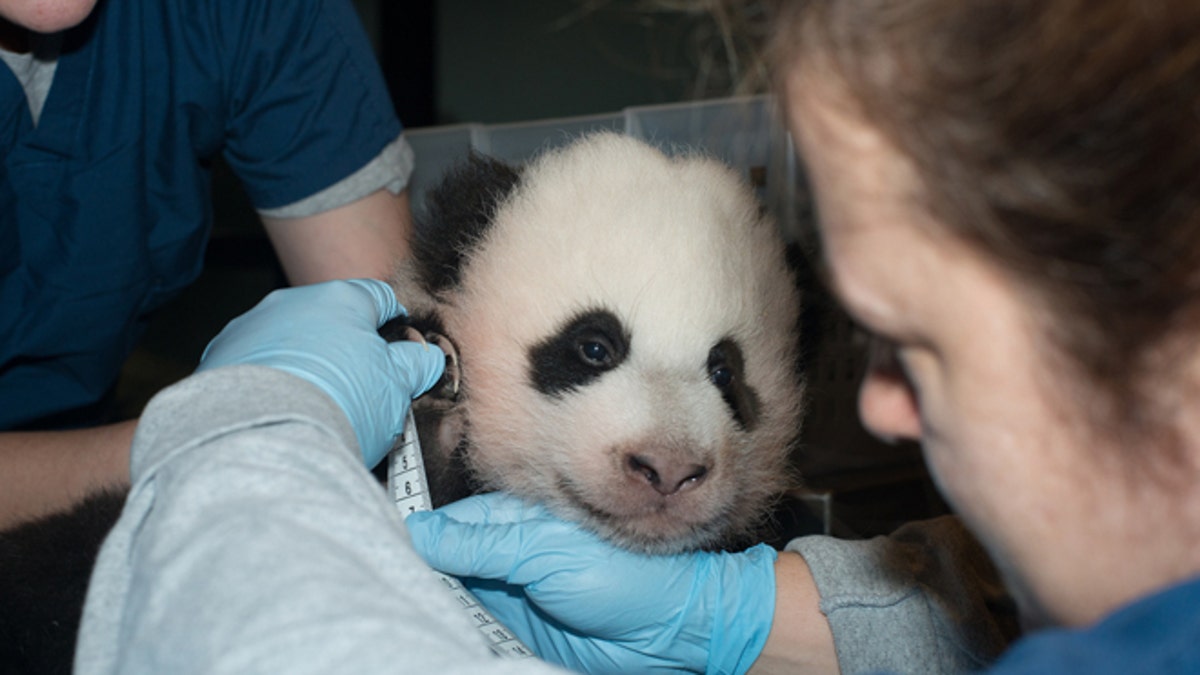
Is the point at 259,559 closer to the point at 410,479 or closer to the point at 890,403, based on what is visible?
the point at 890,403

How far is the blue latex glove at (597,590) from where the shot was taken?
1.18 metres

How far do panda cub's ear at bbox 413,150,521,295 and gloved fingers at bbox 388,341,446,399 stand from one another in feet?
0.35

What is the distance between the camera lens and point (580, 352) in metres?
1.19

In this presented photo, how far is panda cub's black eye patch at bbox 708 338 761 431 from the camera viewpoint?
3.97 ft

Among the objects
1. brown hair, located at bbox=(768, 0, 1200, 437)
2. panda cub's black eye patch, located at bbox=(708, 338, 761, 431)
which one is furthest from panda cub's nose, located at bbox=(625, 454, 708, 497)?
brown hair, located at bbox=(768, 0, 1200, 437)

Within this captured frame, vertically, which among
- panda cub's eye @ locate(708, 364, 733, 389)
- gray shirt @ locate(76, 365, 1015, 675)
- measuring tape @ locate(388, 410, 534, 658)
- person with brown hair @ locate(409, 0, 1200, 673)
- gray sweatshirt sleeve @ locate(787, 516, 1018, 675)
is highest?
person with brown hair @ locate(409, 0, 1200, 673)

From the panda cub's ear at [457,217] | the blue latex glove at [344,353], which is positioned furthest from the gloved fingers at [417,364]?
the panda cub's ear at [457,217]

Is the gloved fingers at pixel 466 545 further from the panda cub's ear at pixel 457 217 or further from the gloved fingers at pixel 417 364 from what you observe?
the panda cub's ear at pixel 457 217

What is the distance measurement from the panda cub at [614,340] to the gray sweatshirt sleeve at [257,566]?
1.34ft

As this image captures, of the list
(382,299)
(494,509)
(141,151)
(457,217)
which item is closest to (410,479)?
(494,509)

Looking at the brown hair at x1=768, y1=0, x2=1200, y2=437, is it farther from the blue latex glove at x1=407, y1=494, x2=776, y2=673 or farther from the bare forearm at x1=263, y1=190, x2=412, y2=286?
the bare forearm at x1=263, y1=190, x2=412, y2=286

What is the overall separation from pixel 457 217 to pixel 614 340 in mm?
282

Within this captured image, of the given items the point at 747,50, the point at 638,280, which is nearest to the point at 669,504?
the point at 638,280

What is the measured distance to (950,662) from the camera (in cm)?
116
